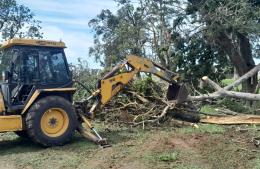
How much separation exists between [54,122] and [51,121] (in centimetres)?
7

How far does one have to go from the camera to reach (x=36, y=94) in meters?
9.19

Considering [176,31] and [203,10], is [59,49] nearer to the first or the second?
[203,10]

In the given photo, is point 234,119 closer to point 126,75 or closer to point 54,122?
point 126,75

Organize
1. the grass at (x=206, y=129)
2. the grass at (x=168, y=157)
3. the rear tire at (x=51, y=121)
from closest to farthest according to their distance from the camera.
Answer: the grass at (x=168, y=157), the rear tire at (x=51, y=121), the grass at (x=206, y=129)

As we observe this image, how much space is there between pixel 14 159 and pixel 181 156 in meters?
3.08

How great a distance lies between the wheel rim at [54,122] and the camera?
9.25m

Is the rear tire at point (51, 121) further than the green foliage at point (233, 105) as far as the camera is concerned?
No

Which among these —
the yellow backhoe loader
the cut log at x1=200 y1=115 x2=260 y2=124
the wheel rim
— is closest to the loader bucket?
the cut log at x1=200 y1=115 x2=260 y2=124

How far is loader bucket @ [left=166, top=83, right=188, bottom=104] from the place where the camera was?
11.6 meters

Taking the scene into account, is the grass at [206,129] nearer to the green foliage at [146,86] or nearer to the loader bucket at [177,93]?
the loader bucket at [177,93]

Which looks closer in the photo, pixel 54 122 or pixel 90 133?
pixel 54 122

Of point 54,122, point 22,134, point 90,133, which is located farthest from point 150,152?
point 22,134

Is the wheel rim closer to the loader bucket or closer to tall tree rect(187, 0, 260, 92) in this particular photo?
the loader bucket

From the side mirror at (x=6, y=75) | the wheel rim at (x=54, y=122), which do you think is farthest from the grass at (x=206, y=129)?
the side mirror at (x=6, y=75)
